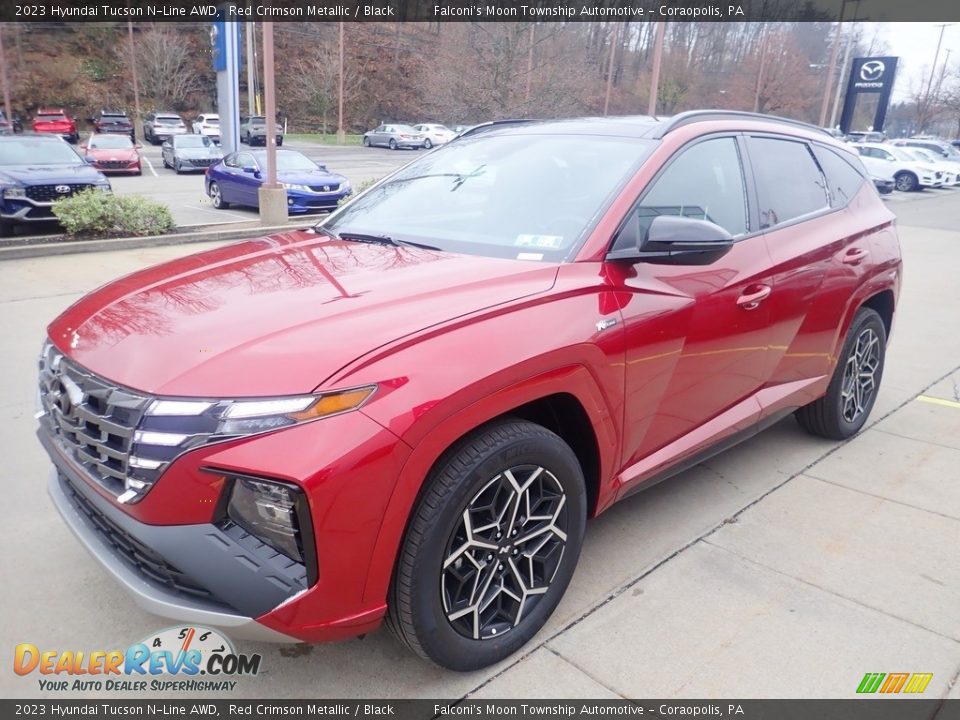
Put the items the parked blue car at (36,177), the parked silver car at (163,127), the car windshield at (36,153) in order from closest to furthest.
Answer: the parked blue car at (36,177)
the car windshield at (36,153)
the parked silver car at (163,127)

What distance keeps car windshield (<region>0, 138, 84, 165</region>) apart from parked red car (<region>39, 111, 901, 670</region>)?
10477 mm

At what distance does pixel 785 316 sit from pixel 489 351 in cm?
190

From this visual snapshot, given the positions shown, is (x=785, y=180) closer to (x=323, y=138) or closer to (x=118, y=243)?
(x=118, y=243)

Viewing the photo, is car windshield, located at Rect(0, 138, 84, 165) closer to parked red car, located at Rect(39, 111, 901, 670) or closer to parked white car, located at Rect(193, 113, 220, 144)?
parked red car, located at Rect(39, 111, 901, 670)

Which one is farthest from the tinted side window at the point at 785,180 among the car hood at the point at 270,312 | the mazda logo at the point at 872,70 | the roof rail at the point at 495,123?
the mazda logo at the point at 872,70

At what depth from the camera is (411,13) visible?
62.0m

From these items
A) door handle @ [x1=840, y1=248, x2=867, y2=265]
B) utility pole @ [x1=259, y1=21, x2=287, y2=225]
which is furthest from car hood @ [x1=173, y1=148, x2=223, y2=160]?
door handle @ [x1=840, y1=248, x2=867, y2=265]

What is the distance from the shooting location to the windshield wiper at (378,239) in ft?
9.71

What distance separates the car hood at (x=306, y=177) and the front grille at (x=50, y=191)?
13.7 feet

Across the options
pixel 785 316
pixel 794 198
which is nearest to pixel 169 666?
pixel 785 316

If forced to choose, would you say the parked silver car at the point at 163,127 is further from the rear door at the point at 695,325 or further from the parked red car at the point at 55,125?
the rear door at the point at 695,325

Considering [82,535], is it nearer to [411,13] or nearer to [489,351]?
[489,351]

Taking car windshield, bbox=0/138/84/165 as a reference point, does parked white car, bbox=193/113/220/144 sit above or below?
below

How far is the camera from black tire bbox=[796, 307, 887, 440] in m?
4.18
